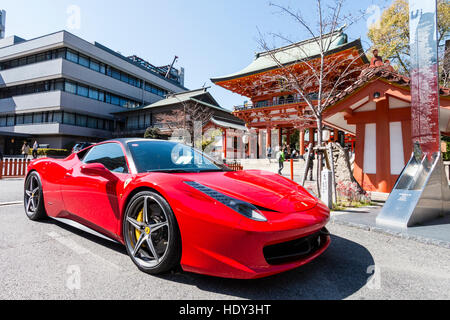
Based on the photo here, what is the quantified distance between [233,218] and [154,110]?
3138cm

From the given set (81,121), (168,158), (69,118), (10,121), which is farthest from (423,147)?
(10,121)

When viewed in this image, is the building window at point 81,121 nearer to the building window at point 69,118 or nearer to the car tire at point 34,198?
the building window at point 69,118

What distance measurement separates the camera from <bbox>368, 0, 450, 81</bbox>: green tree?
47.5ft

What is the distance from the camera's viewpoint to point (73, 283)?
1.72 metres

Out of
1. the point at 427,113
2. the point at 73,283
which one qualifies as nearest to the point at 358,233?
the point at 427,113

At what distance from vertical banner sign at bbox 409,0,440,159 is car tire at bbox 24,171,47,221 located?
5.88 m

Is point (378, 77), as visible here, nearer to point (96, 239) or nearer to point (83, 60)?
point (96, 239)

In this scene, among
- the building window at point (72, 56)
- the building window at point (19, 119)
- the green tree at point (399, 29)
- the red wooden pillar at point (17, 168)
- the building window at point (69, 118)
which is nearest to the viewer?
the red wooden pillar at point (17, 168)

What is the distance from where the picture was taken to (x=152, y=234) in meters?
1.91

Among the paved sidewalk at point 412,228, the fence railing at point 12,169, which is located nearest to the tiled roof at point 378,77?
the paved sidewalk at point 412,228

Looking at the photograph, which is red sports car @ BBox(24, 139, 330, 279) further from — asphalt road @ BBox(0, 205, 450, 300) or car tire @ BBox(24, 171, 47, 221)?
car tire @ BBox(24, 171, 47, 221)

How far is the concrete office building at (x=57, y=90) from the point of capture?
28172 millimetres

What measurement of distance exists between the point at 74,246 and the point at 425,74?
18.7 ft
